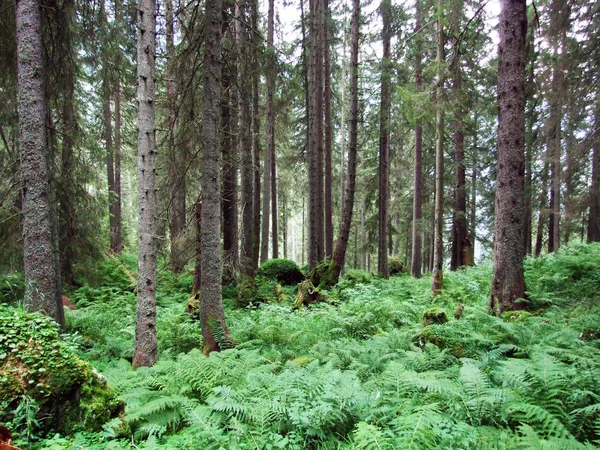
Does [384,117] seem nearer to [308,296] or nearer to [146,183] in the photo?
[308,296]

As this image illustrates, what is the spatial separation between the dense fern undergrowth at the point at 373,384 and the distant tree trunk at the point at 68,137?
2125mm

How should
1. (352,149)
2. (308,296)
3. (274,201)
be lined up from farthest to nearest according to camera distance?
1. (274,201)
2. (352,149)
3. (308,296)

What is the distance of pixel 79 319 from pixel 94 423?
5.34 m

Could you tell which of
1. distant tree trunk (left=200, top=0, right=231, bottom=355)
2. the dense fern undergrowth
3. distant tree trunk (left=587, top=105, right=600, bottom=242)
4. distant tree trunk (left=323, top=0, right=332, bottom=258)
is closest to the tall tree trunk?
distant tree trunk (left=323, top=0, right=332, bottom=258)

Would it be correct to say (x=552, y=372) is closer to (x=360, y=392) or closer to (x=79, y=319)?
(x=360, y=392)

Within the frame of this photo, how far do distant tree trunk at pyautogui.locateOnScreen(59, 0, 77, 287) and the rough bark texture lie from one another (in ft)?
3.31

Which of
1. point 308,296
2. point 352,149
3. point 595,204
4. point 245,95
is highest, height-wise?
point 245,95

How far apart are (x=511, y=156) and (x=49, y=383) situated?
7.41 metres

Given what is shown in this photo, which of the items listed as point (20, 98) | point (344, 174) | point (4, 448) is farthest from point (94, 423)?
point (344, 174)

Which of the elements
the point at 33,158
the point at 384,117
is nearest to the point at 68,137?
the point at 33,158

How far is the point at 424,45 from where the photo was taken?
551 inches

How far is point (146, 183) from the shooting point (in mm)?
5621

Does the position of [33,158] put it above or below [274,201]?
above

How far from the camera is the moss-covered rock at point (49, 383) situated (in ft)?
10.4
